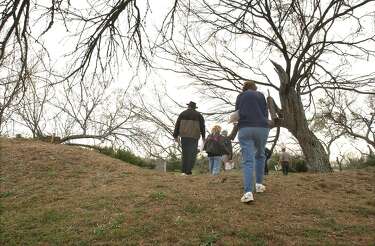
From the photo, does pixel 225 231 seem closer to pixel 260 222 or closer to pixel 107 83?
pixel 260 222

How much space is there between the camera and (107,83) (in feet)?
19.9

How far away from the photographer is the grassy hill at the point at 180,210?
573cm

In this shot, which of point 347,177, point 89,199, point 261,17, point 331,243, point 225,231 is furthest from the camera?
point 261,17

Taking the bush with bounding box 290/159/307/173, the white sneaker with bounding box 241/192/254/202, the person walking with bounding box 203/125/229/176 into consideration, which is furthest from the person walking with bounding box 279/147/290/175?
the white sneaker with bounding box 241/192/254/202

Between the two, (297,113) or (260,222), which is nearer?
(260,222)

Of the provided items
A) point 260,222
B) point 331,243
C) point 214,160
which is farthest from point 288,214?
point 214,160

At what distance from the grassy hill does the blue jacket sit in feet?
4.45

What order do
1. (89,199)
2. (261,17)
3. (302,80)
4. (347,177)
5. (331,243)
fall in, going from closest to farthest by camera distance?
(331,243) → (89,199) → (347,177) → (261,17) → (302,80)

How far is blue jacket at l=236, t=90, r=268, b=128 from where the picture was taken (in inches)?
256

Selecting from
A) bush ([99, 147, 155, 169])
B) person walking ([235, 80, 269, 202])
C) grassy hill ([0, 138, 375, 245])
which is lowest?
grassy hill ([0, 138, 375, 245])

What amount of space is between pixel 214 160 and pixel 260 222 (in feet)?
16.9

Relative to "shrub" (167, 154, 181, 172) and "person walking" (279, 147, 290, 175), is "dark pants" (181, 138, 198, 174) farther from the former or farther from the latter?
"shrub" (167, 154, 181, 172)

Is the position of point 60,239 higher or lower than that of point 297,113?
lower

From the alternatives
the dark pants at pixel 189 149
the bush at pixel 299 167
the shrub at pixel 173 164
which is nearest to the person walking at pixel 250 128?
the dark pants at pixel 189 149
